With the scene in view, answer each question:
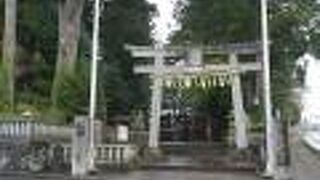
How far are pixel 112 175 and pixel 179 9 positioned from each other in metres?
14.2

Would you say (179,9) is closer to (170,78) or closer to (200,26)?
(200,26)

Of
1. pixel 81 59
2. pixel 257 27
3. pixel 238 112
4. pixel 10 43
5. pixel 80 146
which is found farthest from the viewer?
pixel 257 27

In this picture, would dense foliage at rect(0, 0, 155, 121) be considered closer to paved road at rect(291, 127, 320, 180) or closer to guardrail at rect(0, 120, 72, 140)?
guardrail at rect(0, 120, 72, 140)

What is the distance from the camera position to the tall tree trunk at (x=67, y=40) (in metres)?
23.5

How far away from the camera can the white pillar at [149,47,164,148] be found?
74.0 ft

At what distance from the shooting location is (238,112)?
2247 cm

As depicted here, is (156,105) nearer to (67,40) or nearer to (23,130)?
(67,40)

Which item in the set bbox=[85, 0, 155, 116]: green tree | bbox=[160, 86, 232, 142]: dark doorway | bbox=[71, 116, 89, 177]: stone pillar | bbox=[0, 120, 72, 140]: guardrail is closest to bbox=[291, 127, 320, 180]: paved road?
bbox=[160, 86, 232, 142]: dark doorway

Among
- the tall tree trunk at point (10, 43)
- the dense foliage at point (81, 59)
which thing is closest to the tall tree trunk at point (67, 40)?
the dense foliage at point (81, 59)

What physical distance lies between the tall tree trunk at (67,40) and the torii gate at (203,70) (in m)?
2.45

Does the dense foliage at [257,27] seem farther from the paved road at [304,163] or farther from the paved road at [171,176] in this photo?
the paved road at [171,176]

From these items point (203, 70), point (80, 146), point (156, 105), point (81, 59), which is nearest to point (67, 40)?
point (81, 59)

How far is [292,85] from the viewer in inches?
1264

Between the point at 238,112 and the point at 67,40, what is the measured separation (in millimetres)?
6322
